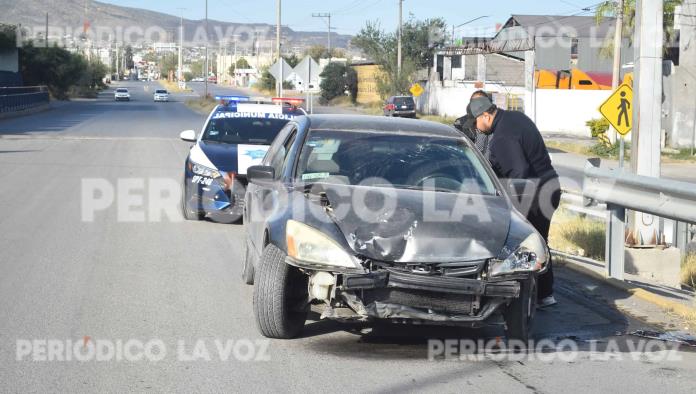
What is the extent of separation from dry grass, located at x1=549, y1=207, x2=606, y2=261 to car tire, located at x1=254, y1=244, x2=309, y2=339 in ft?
19.4

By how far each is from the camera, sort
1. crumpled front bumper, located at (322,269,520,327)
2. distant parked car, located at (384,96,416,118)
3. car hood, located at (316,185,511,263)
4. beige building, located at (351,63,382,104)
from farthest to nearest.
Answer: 1. beige building, located at (351,63,382,104)
2. distant parked car, located at (384,96,416,118)
3. car hood, located at (316,185,511,263)
4. crumpled front bumper, located at (322,269,520,327)

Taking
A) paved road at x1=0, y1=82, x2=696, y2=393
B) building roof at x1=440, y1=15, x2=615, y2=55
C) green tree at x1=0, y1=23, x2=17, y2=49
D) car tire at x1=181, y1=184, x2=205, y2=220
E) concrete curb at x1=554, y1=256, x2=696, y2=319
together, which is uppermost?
building roof at x1=440, y1=15, x2=615, y2=55

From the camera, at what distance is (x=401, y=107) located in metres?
58.3

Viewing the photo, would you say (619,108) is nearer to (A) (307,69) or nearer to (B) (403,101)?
(A) (307,69)

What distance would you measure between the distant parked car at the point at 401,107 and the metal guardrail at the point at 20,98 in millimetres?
22026

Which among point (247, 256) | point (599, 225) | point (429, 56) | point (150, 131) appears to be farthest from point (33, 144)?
point (429, 56)

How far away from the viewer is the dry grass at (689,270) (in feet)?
37.1

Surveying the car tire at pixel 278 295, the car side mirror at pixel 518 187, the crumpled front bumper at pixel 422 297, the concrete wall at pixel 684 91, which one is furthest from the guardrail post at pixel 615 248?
the concrete wall at pixel 684 91

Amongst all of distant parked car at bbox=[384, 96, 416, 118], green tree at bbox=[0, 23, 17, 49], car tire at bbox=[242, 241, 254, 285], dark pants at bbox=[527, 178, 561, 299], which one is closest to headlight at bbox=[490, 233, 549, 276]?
dark pants at bbox=[527, 178, 561, 299]

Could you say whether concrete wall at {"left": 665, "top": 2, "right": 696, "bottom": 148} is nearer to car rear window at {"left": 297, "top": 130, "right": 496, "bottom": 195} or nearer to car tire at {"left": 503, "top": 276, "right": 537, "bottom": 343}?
car rear window at {"left": 297, "top": 130, "right": 496, "bottom": 195}

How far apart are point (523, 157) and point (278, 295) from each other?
2963 mm

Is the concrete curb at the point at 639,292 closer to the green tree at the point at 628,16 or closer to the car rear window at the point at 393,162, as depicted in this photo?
the car rear window at the point at 393,162

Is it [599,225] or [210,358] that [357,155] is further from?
[599,225]

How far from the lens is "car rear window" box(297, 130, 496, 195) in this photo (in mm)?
7238
